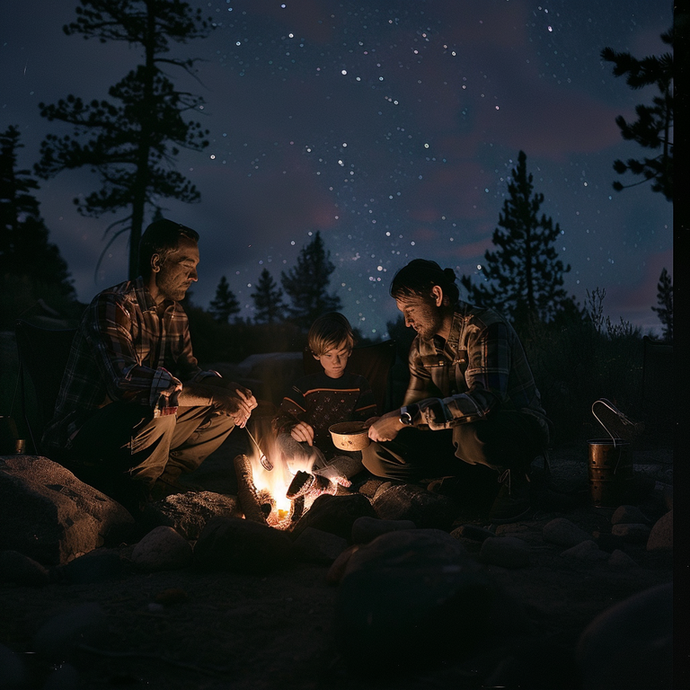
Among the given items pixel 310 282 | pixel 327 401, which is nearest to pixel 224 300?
pixel 310 282

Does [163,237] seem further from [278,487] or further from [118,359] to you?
[278,487]

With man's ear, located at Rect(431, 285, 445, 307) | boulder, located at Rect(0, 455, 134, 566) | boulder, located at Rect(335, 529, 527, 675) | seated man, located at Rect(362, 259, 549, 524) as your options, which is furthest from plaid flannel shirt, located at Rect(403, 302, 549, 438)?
boulder, located at Rect(0, 455, 134, 566)

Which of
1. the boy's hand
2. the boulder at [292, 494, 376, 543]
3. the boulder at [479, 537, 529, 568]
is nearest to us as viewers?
the boulder at [479, 537, 529, 568]

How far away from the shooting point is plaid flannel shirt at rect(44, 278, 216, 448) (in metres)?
3.12

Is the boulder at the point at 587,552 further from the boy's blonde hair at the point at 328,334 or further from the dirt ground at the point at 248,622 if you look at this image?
the boy's blonde hair at the point at 328,334

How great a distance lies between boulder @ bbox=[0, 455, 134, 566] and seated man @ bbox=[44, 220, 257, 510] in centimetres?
23

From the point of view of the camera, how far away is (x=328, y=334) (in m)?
3.76

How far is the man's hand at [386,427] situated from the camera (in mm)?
3016

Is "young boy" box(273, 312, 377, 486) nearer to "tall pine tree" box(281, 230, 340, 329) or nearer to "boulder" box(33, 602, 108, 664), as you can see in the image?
"boulder" box(33, 602, 108, 664)

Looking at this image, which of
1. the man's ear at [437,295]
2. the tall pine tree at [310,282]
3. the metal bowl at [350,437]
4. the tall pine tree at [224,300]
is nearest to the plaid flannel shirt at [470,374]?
the man's ear at [437,295]

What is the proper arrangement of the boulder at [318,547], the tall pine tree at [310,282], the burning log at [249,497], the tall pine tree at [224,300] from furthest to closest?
1. the tall pine tree at [224,300]
2. the tall pine tree at [310,282]
3. the burning log at [249,497]
4. the boulder at [318,547]

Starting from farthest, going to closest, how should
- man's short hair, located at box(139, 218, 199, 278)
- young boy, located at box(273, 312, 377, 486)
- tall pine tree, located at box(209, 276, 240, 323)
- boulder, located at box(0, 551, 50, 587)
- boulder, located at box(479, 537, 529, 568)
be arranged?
tall pine tree, located at box(209, 276, 240, 323)
young boy, located at box(273, 312, 377, 486)
man's short hair, located at box(139, 218, 199, 278)
boulder, located at box(479, 537, 529, 568)
boulder, located at box(0, 551, 50, 587)

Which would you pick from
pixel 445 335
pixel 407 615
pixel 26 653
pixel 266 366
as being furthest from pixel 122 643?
pixel 266 366

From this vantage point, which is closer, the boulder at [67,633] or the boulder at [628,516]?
the boulder at [67,633]
